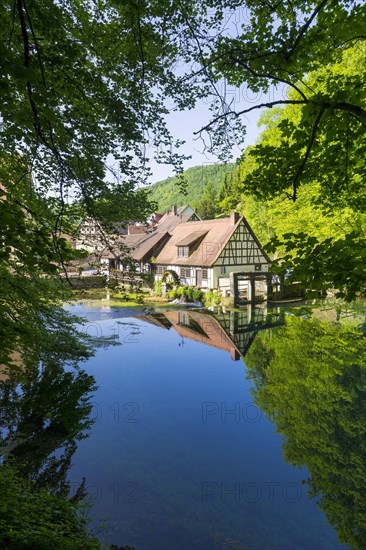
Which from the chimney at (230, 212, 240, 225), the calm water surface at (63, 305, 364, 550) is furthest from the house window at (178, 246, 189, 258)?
the calm water surface at (63, 305, 364, 550)

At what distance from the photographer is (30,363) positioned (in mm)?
8898

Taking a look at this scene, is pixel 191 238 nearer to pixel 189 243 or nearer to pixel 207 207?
pixel 189 243

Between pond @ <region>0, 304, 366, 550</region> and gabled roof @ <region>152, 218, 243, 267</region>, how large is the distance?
43.6 feet

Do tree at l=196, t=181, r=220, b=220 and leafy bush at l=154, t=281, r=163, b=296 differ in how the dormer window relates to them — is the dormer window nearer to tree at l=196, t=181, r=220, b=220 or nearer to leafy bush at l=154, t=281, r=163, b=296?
leafy bush at l=154, t=281, r=163, b=296

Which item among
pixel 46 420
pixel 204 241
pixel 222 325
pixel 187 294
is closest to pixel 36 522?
pixel 46 420

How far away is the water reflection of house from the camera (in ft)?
58.2

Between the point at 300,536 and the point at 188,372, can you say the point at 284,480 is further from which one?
the point at 188,372

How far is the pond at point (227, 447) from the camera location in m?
6.33

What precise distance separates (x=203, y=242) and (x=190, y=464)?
949 inches

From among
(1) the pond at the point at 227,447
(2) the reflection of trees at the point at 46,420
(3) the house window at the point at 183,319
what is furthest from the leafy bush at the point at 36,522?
(3) the house window at the point at 183,319

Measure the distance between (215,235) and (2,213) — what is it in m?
27.8

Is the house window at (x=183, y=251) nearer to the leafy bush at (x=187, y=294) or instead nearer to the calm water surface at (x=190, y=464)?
the leafy bush at (x=187, y=294)

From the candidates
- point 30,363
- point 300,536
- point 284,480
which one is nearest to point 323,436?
point 284,480

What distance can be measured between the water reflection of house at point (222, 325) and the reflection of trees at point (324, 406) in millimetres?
1012
